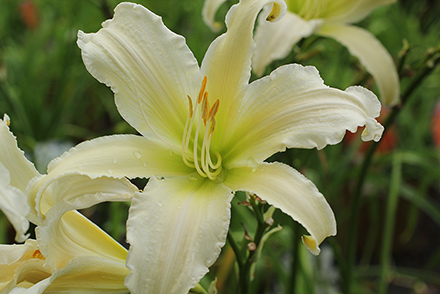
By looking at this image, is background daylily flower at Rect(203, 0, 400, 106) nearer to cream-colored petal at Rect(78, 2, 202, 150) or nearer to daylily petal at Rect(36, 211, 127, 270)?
cream-colored petal at Rect(78, 2, 202, 150)

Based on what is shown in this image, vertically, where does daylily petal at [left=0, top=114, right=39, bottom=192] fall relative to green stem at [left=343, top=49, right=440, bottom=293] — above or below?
above

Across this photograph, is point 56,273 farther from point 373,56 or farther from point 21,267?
point 373,56

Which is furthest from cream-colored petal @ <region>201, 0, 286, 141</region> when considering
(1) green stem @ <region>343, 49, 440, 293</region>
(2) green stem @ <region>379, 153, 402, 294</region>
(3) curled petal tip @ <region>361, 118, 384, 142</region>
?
(2) green stem @ <region>379, 153, 402, 294</region>

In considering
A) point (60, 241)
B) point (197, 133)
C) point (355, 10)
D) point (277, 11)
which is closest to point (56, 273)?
point (60, 241)

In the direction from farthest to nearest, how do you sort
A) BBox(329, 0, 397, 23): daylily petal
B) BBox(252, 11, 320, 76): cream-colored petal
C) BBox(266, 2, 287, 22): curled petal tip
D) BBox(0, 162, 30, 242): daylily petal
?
BBox(329, 0, 397, 23): daylily petal
BBox(252, 11, 320, 76): cream-colored petal
BBox(266, 2, 287, 22): curled petal tip
BBox(0, 162, 30, 242): daylily petal

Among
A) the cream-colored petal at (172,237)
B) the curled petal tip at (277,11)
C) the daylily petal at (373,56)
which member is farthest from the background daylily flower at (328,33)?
the cream-colored petal at (172,237)

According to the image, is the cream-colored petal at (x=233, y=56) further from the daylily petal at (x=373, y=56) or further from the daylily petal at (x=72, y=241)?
the daylily petal at (x=373, y=56)
